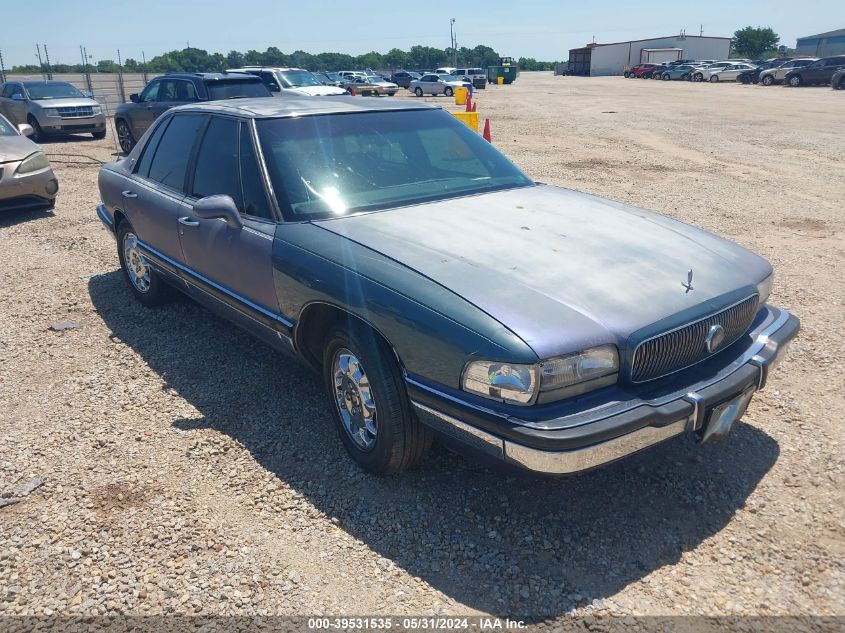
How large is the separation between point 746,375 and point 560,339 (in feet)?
3.25

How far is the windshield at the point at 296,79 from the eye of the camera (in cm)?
1695

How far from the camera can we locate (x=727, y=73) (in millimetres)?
45281

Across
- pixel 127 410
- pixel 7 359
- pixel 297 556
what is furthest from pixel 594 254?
pixel 7 359

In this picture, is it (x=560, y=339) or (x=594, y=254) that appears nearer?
(x=560, y=339)

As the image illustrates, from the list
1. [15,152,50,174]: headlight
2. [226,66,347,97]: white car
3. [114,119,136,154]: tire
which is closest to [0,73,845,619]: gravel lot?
[15,152,50,174]: headlight

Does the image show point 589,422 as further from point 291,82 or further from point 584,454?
point 291,82

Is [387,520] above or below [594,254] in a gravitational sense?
below

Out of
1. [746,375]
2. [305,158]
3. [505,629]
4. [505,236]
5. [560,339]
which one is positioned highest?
[305,158]

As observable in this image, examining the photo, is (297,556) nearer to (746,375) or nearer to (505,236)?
(505,236)

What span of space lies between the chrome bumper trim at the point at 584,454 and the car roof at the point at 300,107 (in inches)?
98.4

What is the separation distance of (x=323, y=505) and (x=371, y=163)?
1.96 meters

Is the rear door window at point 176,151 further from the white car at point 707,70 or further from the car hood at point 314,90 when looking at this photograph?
the white car at point 707,70

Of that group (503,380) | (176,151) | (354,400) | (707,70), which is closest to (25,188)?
(176,151)

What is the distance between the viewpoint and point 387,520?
9.68ft
